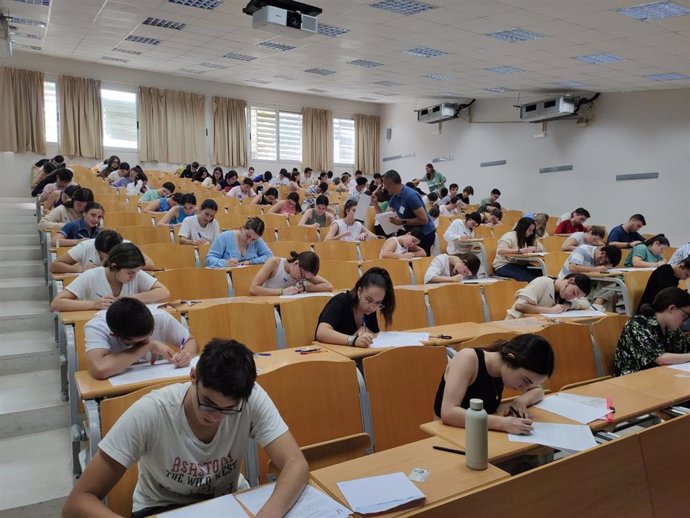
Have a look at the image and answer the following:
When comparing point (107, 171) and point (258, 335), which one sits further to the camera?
point (107, 171)

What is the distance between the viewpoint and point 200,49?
34.8ft

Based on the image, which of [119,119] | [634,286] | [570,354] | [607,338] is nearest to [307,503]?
[570,354]

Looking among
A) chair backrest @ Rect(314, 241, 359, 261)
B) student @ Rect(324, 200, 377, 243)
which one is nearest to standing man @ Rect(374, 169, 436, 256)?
chair backrest @ Rect(314, 241, 359, 261)

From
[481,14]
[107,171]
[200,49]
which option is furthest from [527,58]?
[107,171]

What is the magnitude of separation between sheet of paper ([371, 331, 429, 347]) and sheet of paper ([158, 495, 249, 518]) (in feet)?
5.25

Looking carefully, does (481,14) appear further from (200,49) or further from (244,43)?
(200,49)

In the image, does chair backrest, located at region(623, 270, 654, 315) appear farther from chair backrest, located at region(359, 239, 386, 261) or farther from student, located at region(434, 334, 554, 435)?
student, located at region(434, 334, 554, 435)

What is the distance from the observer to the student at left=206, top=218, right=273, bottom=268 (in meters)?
5.10

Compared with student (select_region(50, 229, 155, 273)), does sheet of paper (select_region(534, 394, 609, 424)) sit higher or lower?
lower

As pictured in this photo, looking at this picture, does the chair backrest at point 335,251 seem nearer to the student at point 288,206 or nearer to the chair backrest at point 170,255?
the chair backrest at point 170,255

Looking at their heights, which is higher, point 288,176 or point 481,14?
point 481,14

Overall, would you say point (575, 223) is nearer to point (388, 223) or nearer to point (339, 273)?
point (388, 223)

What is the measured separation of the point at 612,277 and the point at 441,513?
209 inches

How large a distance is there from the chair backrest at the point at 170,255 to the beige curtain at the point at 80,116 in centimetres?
992
